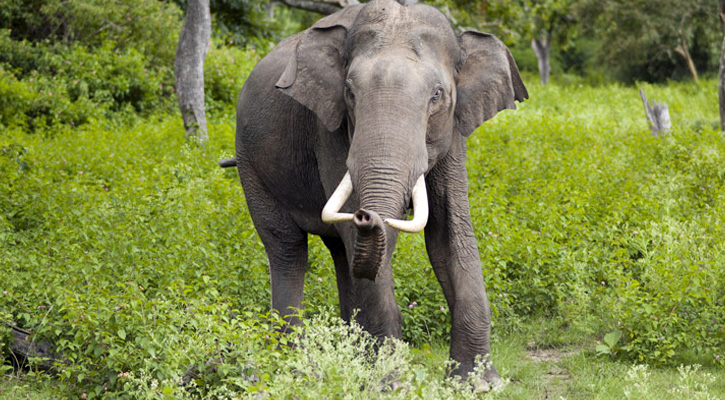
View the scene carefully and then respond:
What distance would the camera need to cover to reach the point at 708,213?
7789 mm

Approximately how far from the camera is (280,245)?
19.8ft

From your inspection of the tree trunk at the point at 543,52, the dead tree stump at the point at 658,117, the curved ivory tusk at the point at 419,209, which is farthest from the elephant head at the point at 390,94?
the tree trunk at the point at 543,52

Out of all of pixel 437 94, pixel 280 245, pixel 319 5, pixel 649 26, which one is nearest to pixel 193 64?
pixel 319 5

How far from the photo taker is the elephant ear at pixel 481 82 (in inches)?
193

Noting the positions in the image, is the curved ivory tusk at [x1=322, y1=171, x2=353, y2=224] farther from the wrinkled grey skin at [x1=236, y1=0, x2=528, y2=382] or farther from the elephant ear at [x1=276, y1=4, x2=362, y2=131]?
the elephant ear at [x1=276, y1=4, x2=362, y2=131]

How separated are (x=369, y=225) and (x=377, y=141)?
543 millimetres

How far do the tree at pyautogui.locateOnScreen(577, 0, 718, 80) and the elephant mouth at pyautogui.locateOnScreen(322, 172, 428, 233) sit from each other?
92.5 ft

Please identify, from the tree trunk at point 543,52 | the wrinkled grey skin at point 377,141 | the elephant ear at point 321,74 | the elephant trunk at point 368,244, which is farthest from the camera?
the tree trunk at point 543,52

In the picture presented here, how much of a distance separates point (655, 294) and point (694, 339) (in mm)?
417

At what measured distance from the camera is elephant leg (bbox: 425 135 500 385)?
197 inches

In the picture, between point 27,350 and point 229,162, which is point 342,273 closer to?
point 229,162

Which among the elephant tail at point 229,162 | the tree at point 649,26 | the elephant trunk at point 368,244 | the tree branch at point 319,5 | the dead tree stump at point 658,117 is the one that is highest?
the elephant trunk at point 368,244

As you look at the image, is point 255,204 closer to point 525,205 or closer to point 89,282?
point 89,282

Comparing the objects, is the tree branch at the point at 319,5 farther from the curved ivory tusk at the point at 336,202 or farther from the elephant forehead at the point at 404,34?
the curved ivory tusk at the point at 336,202
